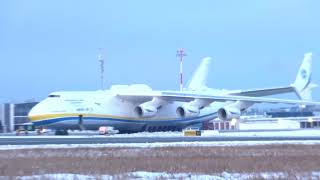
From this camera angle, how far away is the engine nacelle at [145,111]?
64250 millimetres

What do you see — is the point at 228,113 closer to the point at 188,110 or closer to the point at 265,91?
the point at 188,110

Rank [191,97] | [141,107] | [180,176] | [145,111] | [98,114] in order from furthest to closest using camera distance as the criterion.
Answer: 1. [141,107]
2. [145,111]
3. [191,97]
4. [98,114]
5. [180,176]

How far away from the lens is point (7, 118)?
3489 inches

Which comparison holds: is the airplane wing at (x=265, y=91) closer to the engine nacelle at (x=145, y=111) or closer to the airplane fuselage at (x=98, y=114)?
the airplane fuselage at (x=98, y=114)

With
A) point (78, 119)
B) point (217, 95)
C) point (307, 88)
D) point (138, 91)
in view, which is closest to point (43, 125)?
point (78, 119)

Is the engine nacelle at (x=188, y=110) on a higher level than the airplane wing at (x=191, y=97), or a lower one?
lower

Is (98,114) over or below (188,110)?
below

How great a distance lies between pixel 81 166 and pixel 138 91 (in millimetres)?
44396

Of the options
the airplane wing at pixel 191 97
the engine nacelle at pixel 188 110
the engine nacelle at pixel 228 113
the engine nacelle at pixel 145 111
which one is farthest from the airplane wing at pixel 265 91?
the engine nacelle at pixel 145 111

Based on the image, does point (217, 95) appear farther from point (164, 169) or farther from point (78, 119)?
point (164, 169)

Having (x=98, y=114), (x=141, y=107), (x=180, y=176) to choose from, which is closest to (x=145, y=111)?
(x=141, y=107)

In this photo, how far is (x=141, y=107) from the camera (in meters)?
64.5

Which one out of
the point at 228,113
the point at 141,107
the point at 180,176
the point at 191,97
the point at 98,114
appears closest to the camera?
the point at 180,176

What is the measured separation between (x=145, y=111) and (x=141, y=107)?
591 mm
